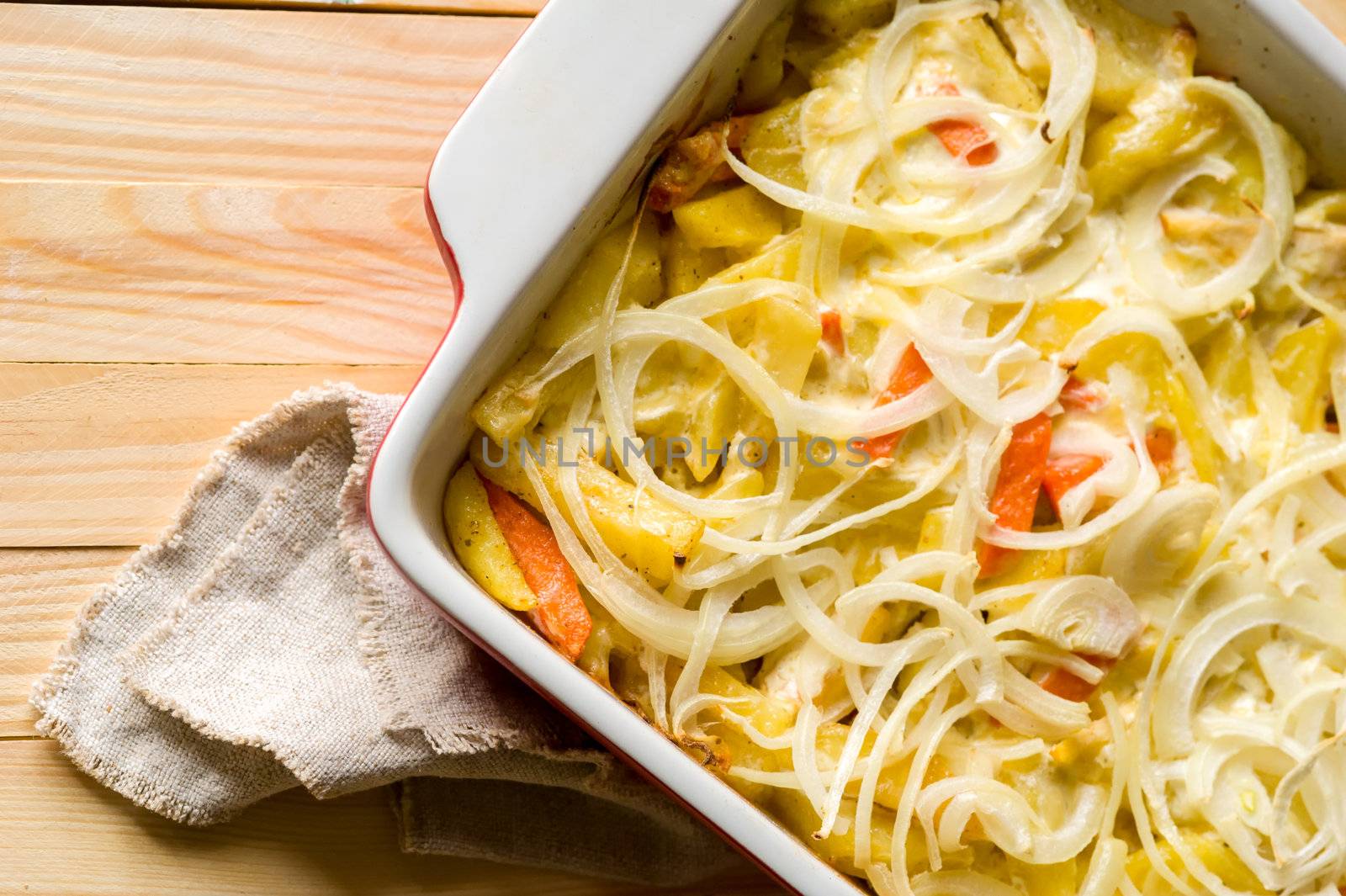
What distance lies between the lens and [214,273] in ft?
5.54

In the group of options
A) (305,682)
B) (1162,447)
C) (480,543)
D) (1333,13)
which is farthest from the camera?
(1333,13)

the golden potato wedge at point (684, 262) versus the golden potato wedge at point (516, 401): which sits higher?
the golden potato wedge at point (684, 262)

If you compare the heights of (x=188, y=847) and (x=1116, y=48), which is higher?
(x=1116, y=48)

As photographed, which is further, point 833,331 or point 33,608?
point 33,608

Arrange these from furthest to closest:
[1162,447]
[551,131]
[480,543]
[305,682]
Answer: [305,682] → [1162,447] → [480,543] → [551,131]

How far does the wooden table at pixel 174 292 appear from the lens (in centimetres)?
167

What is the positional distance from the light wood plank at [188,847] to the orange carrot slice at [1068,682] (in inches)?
35.6

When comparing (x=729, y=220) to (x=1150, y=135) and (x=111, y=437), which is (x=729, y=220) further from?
(x=111, y=437)

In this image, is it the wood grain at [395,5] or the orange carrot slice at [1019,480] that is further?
the wood grain at [395,5]

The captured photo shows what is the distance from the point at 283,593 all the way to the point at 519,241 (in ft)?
2.46

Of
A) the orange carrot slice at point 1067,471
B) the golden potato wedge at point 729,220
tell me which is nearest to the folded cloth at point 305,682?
the golden potato wedge at point 729,220

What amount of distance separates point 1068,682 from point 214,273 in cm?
136

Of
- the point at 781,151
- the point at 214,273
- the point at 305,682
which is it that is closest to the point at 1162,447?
the point at 781,151

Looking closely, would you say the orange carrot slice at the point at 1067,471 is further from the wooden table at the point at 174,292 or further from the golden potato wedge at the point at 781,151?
the wooden table at the point at 174,292
